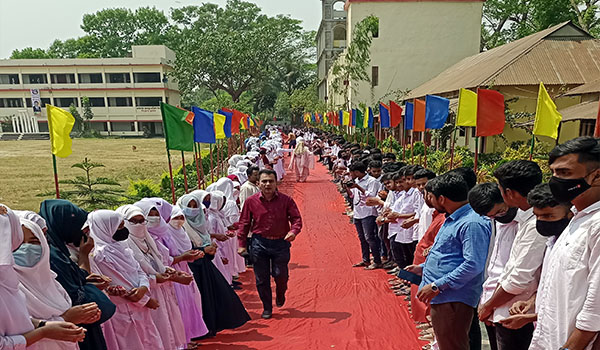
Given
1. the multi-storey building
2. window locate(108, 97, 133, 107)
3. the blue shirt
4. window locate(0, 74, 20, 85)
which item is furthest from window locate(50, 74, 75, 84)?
the blue shirt

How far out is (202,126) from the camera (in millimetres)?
7094

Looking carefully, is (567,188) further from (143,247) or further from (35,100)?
(35,100)

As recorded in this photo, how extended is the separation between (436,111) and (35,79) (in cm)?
4674

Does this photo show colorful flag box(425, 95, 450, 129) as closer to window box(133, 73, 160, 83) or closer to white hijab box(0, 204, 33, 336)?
white hijab box(0, 204, 33, 336)

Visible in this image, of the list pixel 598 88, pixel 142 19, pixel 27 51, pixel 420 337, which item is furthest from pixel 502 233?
pixel 27 51

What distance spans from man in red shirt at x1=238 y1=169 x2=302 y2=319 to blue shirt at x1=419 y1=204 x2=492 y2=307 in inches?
78.9

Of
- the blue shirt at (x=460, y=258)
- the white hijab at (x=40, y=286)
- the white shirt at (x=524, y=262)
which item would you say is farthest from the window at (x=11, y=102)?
the white shirt at (x=524, y=262)

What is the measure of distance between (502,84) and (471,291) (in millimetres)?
13194

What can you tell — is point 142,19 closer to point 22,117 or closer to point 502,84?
point 22,117

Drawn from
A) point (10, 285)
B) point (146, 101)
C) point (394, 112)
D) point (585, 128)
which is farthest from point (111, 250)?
point (146, 101)

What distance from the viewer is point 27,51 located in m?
59.0

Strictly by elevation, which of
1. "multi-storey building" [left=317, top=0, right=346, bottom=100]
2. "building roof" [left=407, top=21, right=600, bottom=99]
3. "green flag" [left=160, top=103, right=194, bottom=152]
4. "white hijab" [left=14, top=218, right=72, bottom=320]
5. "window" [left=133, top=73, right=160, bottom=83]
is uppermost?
"multi-storey building" [left=317, top=0, right=346, bottom=100]

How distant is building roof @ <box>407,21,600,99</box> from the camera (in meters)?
14.1

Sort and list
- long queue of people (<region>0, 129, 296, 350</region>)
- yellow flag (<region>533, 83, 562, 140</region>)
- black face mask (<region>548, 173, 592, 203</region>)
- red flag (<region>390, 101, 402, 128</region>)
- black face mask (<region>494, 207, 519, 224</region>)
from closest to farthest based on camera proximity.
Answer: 1. black face mask (<region>548, 173, 592, 203</region>)
2. long queue of people (<region>0, 129, 296, 350</region>)
3. black face mask (<region>494, 207, 519, 224</region>)
4. yellow flag (<region>533, 83, 562, 140</region>)
5. red flag (<region>390, 101, 402, 128</region>)
